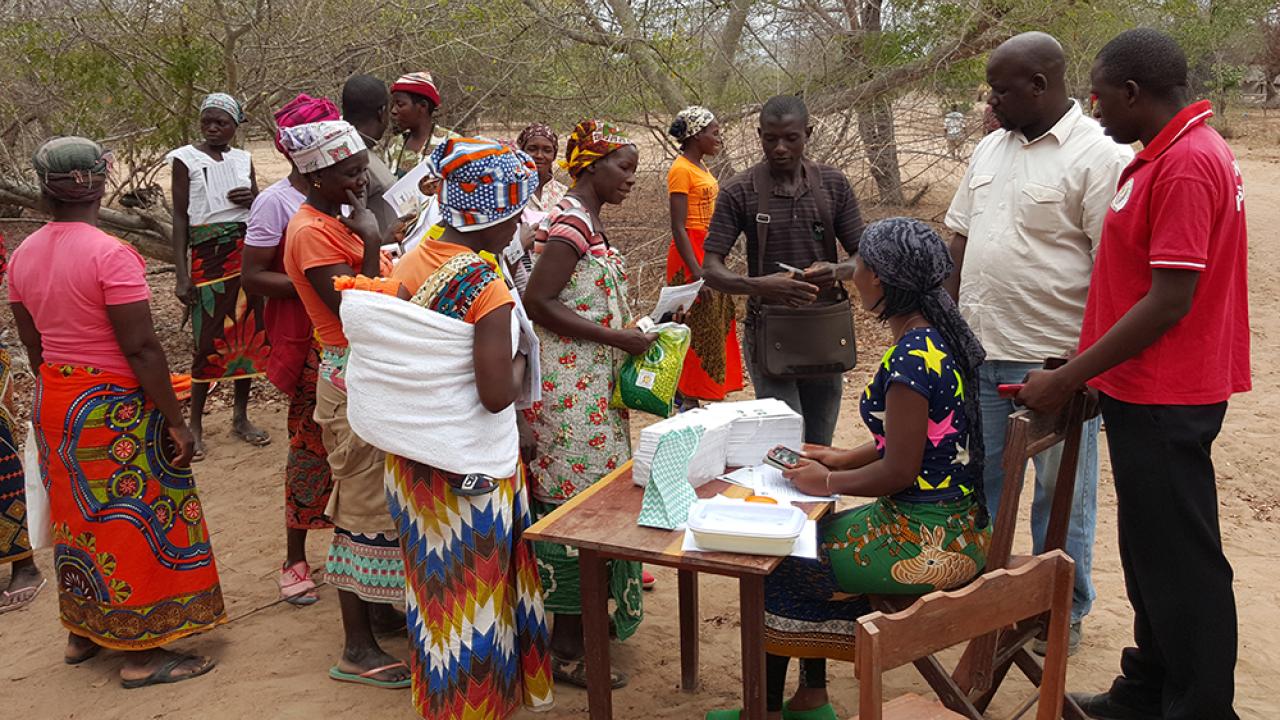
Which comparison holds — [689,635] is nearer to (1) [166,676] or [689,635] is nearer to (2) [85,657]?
(1) [166,676]

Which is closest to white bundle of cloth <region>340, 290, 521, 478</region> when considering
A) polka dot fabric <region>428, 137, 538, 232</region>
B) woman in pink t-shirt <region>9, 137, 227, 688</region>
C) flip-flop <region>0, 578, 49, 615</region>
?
polka dot fabric <region>428, 137, 538, 232</region>

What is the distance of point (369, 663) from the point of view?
155 inches

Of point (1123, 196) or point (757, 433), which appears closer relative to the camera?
point (1123, 196)

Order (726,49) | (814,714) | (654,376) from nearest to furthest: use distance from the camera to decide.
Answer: (814,714), (654,376), (726,49)

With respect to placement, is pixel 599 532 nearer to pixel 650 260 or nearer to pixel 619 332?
pixel 619 332

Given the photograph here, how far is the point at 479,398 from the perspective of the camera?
10.1 ft

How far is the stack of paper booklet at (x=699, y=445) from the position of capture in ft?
10.6

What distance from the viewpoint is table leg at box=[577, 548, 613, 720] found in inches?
118

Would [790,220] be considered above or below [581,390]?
above

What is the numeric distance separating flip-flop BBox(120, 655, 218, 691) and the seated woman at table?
2301 mm

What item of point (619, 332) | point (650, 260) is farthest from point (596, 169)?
point (650, 260)

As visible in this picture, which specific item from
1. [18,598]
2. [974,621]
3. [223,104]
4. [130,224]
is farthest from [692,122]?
[130,224]

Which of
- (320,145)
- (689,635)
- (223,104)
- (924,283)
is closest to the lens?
(924,283)

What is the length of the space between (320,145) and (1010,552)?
8.30 feet
